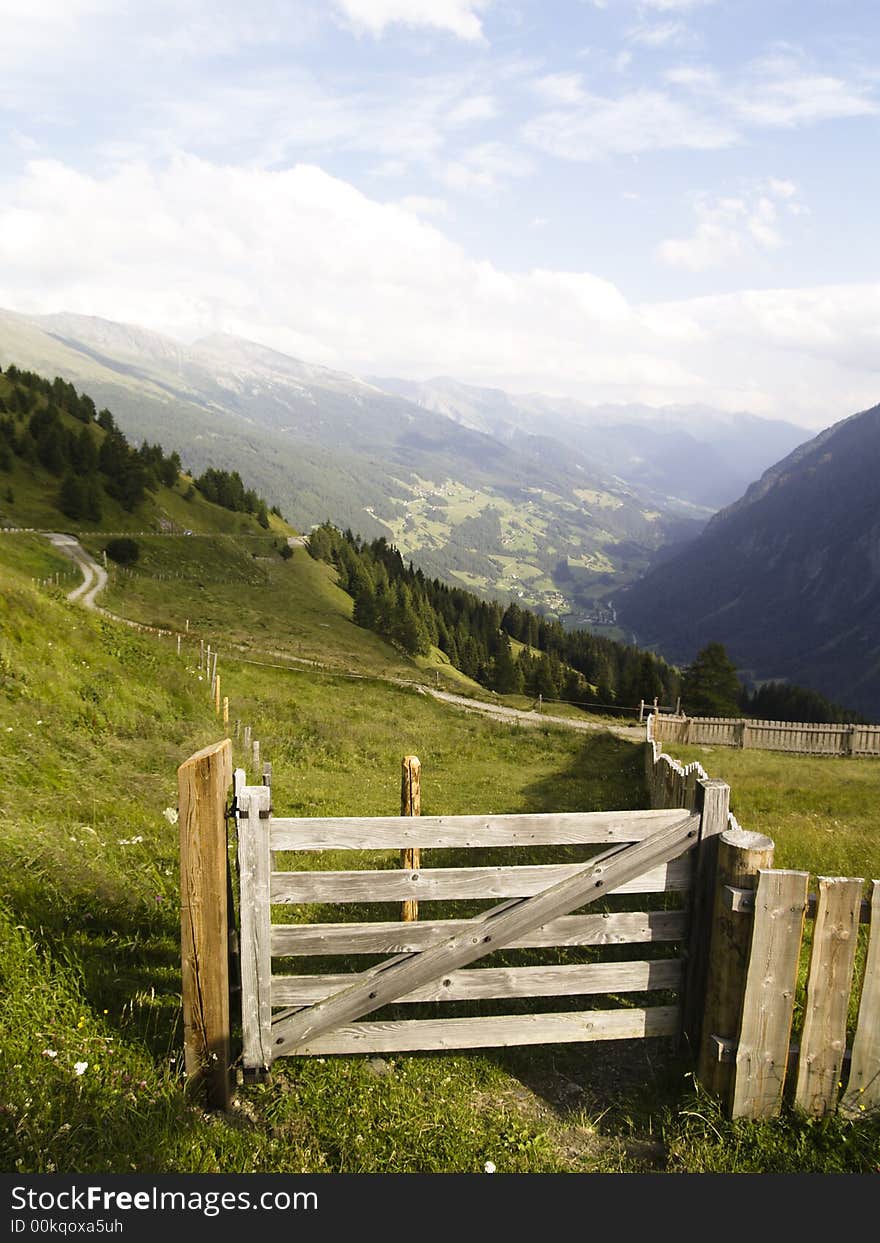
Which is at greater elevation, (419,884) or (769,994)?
(419,884)

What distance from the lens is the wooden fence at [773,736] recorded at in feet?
118

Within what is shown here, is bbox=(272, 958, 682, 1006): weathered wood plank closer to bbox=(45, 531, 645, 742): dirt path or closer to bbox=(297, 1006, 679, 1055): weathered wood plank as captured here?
bbox=(297, 1006, 679, 1055): weathered wood plank

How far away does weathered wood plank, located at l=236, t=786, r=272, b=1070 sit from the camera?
5.14 meters

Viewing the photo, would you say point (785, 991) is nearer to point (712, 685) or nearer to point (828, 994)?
point (828, 994)

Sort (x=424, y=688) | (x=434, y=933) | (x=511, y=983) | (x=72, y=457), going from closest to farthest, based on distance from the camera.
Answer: (x=434, y=933), (x=511, y=983), (x=424, y=688), (x=72, y=457)

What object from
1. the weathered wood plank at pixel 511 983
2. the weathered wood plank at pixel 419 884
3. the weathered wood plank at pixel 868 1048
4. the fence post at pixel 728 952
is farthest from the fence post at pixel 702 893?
the weathered wood plank at pixel 868 1048

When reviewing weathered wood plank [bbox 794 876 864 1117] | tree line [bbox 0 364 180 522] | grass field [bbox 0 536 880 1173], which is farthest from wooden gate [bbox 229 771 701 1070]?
tree line [bbox 0 364 180 522]

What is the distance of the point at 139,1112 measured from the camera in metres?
4.73

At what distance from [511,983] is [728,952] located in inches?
66.9

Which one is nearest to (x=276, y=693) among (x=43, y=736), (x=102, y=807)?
(x=43, y=736)

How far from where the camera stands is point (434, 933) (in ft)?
18.2

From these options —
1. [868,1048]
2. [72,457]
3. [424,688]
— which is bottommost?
[424,688]

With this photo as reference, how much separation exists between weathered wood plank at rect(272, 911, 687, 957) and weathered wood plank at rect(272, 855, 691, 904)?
0.84ft

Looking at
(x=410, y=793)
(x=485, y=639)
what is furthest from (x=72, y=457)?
(x=410, y=793)
